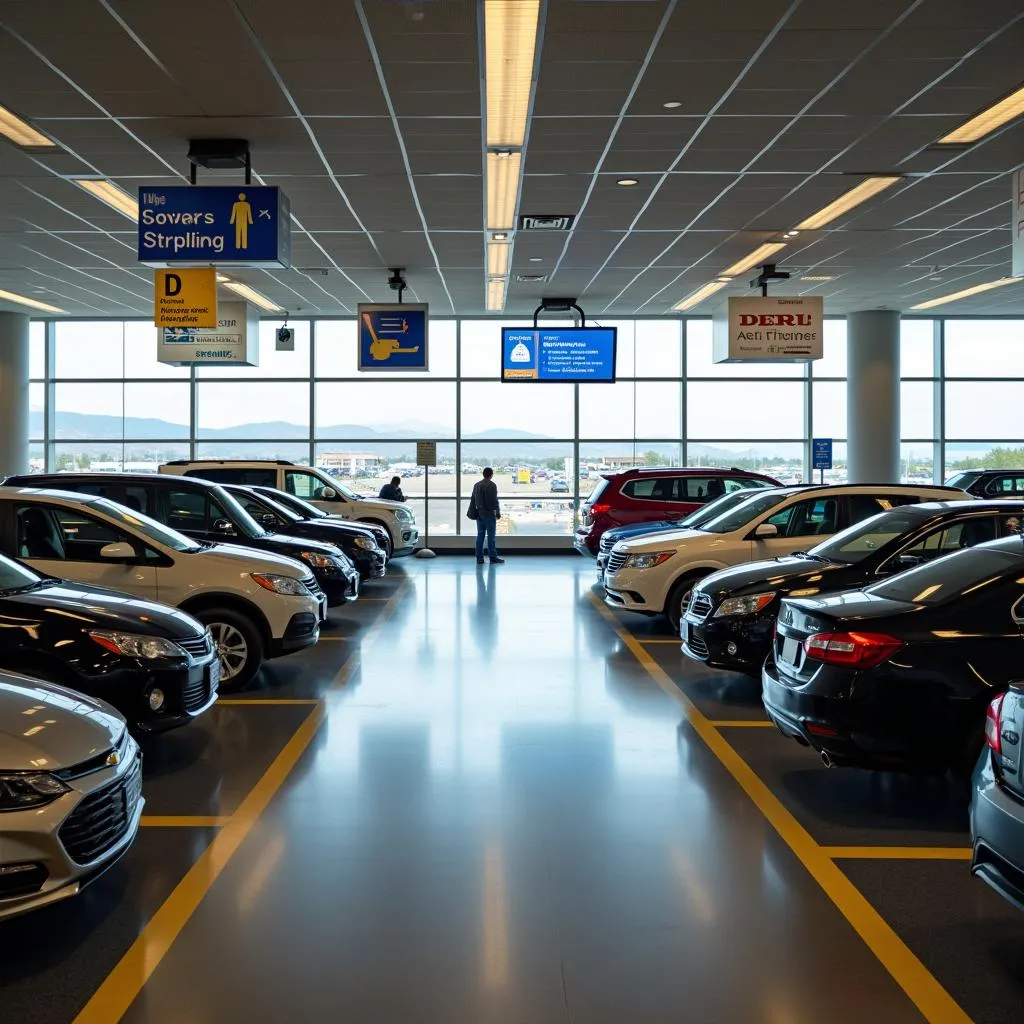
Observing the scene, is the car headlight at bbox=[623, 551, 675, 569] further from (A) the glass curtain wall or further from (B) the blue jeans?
(A) the glass curtain wall

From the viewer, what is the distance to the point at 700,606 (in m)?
8.45

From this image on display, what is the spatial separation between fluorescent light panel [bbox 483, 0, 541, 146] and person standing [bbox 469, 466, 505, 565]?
9.89 metres

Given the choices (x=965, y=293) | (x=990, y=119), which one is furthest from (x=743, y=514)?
(x=965, y=293)

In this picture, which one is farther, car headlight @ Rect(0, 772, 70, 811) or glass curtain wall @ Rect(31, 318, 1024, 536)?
glass curtain wall @ Rect(31, 318, 1024, 536)

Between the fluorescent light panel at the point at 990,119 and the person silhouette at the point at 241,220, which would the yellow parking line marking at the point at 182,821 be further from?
the fluorescent light panel at the point at 990,119

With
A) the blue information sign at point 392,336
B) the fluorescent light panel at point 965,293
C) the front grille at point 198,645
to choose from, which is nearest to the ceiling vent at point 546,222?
the blue information sign at point 392,336

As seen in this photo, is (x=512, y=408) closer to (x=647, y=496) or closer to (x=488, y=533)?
(x=488, y=533)

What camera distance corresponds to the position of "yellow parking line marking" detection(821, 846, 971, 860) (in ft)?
16.1

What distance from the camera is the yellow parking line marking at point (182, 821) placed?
535cm

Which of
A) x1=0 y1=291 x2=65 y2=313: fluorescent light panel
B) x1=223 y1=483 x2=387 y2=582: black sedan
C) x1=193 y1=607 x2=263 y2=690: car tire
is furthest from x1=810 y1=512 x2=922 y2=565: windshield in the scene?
x1=0 y1=291 x2=65 y2=313: fluorescent light panel

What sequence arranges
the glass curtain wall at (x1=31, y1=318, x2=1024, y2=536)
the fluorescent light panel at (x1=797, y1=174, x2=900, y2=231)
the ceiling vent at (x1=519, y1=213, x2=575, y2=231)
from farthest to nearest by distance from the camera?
the glass curtain wall at (x1=31, y1=318, x2=1024, y2=536) < the ceiling vent at (x1=519, y1=213, x2=575, y2=231) < the fluorescent light panel at (x1=797, y1=174, x2=900, y2=231)

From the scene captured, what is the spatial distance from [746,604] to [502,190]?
5.98 metres

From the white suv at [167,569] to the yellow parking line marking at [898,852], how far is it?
505 centimetres

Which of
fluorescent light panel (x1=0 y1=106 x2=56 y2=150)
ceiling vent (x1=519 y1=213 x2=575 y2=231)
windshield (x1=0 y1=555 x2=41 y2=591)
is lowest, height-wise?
windshield (x1=0 y1=555 x2=41 y2=591)
